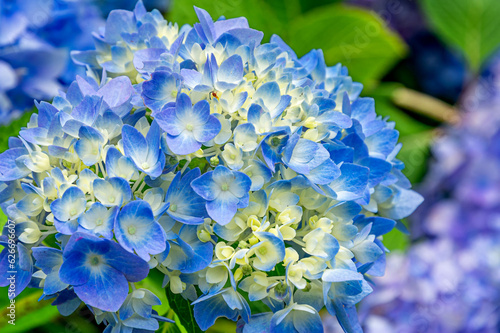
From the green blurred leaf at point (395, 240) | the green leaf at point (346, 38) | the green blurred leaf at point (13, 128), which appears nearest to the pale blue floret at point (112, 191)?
the green blurred leaf at point (13, 128)

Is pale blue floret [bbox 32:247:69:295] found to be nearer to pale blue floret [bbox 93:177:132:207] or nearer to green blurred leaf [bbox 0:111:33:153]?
pale blue floret [bbox 93:177:132:207]

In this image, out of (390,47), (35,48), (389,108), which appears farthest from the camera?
(389,108)

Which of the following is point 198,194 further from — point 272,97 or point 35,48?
point 35,48

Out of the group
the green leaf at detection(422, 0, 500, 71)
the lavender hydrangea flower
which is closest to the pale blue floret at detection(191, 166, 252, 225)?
the lavender hydrangea flower

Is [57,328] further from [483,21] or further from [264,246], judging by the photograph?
[483,21]

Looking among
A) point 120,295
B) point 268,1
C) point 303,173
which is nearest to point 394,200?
point 303,173

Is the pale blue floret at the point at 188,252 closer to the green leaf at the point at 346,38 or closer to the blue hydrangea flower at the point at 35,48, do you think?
the blue hydrangea flower at the point at 35,48

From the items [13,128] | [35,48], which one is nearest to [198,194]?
[13,128]
